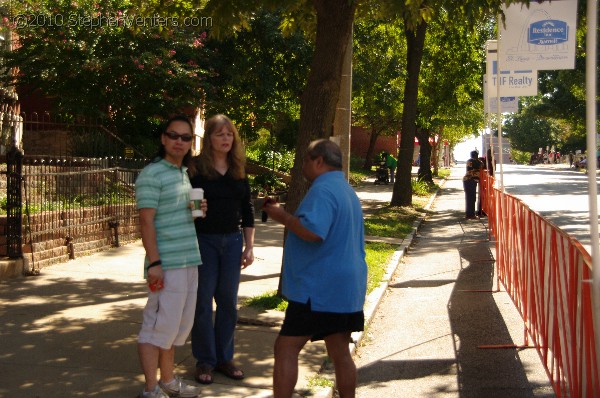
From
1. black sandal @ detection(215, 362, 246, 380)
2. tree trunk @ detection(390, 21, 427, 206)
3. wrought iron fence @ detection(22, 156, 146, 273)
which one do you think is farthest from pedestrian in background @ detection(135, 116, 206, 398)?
tree trunk @ detection(390, 21, 427, 206)

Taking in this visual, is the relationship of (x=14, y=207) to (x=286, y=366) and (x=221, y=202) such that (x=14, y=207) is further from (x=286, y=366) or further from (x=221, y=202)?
(x=286, y=366)

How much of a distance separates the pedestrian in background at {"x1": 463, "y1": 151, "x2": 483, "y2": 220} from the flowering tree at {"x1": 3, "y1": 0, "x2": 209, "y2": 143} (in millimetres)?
6992

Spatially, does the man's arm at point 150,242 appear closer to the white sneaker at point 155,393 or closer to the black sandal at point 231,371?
the white sneaker at point 155,393

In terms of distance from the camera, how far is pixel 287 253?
15.8 feet

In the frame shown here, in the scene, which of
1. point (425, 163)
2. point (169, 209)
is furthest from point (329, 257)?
point (425, 163)

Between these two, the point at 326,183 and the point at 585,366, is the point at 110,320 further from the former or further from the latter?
the point at 585,366

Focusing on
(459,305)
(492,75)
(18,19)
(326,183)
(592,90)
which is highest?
(18,19)

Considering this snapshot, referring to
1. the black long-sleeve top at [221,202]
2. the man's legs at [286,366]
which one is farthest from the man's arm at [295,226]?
the black long-sleeve top at [221,202]

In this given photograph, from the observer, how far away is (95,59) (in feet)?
55.7

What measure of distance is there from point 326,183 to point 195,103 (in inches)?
561

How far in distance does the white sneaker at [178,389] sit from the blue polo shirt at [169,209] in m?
0.83

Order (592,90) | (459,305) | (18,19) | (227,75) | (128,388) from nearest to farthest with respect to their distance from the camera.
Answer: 1. (592,90)
2. (128,388)
3. (459,305)
4. (18,19)
5. (227,75)

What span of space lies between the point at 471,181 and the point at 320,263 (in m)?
16.3

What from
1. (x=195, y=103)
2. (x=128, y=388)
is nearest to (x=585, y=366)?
(x=128, y=388)
